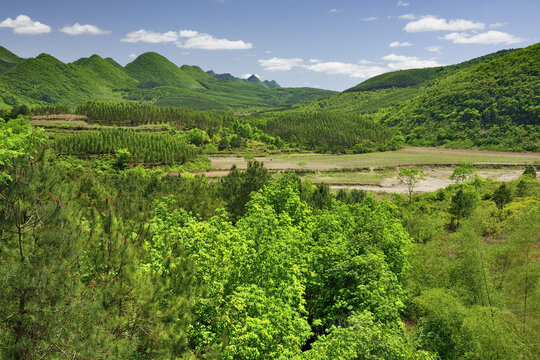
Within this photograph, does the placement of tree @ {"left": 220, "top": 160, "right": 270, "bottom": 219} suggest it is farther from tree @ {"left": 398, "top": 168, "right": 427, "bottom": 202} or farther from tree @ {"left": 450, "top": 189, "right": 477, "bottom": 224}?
tree @ {"left": 398, "top": 168, "right": 427, "bottom": 202}

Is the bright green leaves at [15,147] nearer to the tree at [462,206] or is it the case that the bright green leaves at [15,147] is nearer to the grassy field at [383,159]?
the tree at [462,206]

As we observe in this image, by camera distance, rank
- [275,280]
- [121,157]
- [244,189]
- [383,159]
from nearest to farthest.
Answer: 1. [275,280]
2. [244,189]
3. [121,157]
4. [383,159]

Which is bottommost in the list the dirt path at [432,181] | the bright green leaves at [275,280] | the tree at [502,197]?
the dirt path at [432,181]

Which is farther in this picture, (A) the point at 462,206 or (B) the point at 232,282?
(A) the point at 462,206

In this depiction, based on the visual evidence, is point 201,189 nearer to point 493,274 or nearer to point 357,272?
point 357,272

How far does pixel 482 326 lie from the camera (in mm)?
17984

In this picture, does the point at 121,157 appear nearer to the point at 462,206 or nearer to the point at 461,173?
the point at 462,206

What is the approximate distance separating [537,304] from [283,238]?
17109 mm

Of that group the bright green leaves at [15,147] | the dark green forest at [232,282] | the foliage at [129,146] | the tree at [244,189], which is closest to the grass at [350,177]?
the foliage at [129,146]

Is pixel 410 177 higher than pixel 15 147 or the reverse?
the reverse

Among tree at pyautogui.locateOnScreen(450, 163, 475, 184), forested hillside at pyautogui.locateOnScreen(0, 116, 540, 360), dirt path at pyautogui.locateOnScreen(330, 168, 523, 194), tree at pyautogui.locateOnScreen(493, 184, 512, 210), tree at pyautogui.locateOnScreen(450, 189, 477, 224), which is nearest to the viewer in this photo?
forested hillside at pyautogui.locateOnScreen(0, 116, 540, 360)

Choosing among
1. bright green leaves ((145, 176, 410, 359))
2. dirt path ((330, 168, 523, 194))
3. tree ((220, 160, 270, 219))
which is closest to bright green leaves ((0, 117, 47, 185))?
bright green leaves ((145, 176, 410, 359))

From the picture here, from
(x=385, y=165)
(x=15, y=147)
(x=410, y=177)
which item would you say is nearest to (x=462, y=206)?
(x=410, y=177)

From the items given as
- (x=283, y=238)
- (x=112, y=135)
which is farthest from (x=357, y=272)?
(x=112, y=135)
